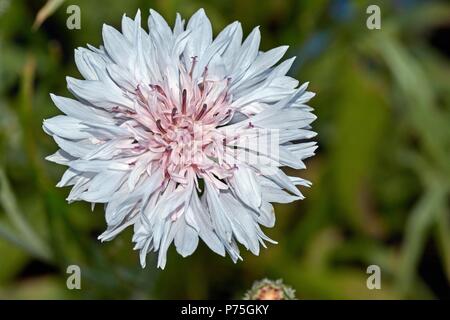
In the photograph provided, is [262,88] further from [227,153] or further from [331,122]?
[331,122]

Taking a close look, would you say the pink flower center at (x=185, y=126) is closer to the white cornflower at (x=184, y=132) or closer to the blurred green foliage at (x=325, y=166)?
the white cornflower at (x=184, y=132)

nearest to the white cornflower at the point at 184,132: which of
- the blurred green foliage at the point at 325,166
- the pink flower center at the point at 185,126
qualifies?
the pink flower center at the point at 185,126

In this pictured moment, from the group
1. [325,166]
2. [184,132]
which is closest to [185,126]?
[184,132]

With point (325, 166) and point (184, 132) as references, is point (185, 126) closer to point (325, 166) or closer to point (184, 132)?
point (184, 132)

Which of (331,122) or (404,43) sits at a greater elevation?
(404,43)

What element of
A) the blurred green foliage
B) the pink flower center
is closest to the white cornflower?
the pink flower center
